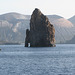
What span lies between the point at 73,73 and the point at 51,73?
5.01 metres

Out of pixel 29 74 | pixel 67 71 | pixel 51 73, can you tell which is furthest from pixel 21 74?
pixel 67 71

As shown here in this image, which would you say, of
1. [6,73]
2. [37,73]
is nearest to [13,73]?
[6,73]

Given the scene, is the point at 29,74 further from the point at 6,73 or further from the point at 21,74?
the point at 6,73

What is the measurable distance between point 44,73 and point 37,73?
1615 millimetres

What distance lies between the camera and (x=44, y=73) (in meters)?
63.5

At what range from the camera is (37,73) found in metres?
63.3

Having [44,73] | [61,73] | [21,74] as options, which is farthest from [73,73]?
[21,74]

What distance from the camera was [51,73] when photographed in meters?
63.5

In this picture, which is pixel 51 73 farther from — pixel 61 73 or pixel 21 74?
pixel 21 74

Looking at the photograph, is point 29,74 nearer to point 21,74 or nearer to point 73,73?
point 21,74

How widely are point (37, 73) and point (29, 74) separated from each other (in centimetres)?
208

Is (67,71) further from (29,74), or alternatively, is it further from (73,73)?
(29,74)

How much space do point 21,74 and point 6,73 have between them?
4.06 m

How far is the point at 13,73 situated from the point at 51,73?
28.8ft
